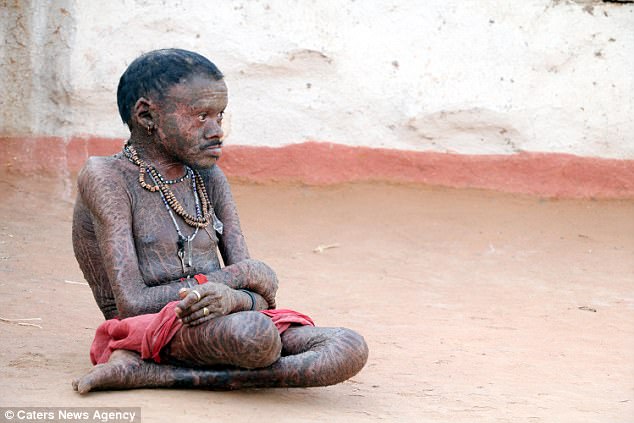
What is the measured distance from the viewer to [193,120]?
4043 mm

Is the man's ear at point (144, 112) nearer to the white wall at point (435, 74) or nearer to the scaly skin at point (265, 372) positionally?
the scaly skin at point (265, 372)

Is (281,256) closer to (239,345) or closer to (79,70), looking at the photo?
(79,70)

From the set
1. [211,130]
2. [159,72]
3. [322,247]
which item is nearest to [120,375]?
[211,130]

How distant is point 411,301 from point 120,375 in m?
2.79

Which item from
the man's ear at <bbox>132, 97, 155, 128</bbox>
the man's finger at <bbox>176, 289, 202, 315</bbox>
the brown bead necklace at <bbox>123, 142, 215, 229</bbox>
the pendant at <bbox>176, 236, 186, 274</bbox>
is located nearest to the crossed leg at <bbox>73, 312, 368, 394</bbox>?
the man's finger at <bbox>176, 289, 202, 315</bbox>

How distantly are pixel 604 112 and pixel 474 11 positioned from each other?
1.34 metres

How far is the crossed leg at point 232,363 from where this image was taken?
3.66 metres

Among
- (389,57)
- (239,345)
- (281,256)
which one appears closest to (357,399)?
(239,345)

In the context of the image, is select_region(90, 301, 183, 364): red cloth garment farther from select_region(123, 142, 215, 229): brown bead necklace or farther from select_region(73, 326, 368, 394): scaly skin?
select_region(123, 142, 215, 229): brown bead necklace

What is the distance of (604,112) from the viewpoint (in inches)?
332

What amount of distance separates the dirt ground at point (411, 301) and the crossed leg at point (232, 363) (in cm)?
6

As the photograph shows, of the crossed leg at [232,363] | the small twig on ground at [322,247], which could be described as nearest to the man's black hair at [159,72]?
the crossed leg at [232,363]

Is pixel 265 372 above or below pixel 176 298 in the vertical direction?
below

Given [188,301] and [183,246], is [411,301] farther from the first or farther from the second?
[188,301]
